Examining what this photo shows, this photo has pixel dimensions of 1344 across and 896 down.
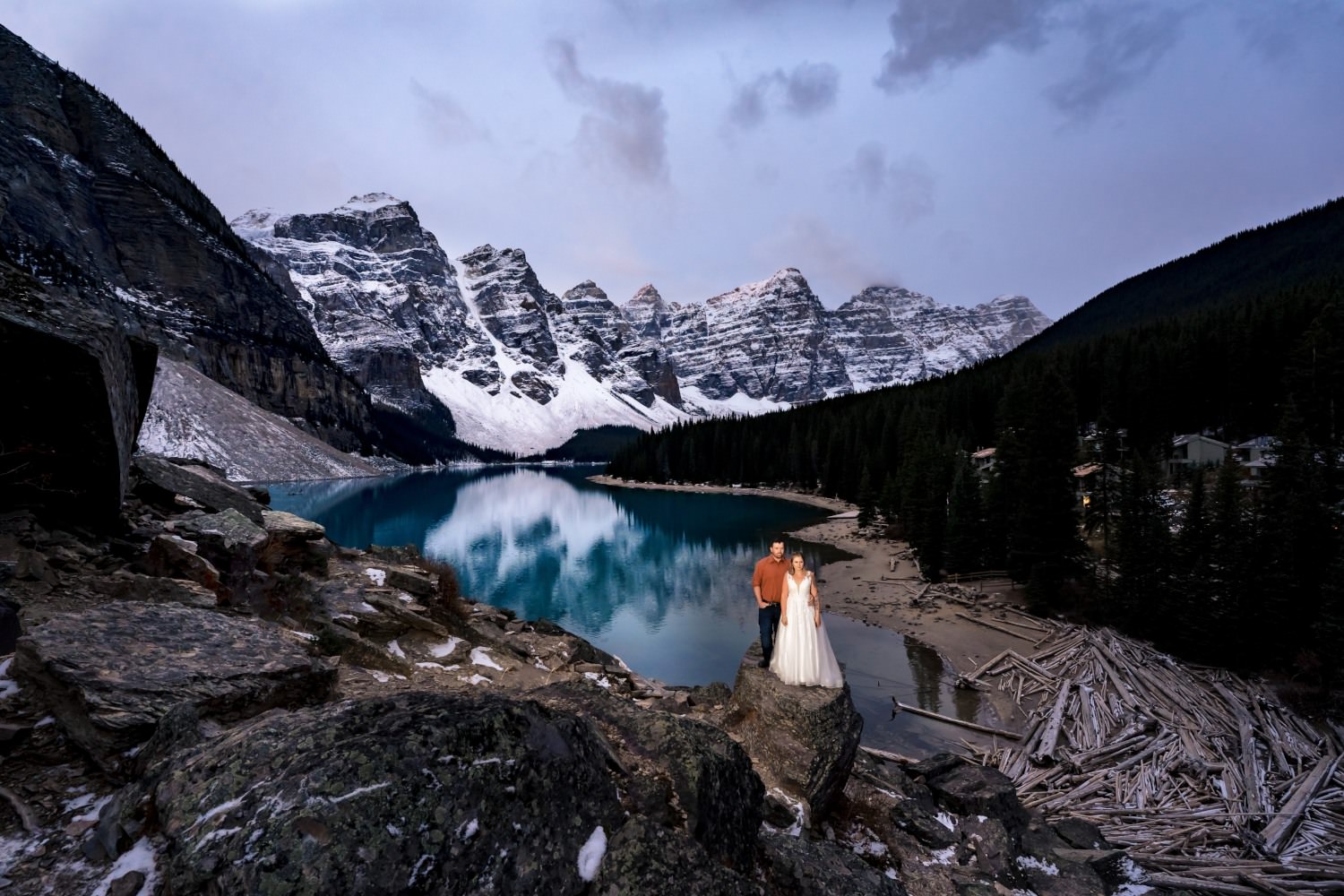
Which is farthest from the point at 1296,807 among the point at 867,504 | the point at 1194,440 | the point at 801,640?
the point at 1194,440

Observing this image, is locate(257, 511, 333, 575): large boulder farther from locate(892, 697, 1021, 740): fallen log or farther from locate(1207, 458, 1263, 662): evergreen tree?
locate(1207, 458, 1263, 662): evergreen tree

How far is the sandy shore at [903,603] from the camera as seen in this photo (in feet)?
83.6

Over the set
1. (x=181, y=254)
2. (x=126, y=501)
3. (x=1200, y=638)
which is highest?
(x=181, y=254)

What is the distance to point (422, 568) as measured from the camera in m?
18.2

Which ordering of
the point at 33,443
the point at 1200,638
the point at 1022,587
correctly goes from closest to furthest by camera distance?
the point at 33,443 < the point at 1200,638 < the point at 1022,587

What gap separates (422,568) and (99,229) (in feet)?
539

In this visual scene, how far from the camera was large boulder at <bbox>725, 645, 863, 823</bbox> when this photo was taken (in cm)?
811

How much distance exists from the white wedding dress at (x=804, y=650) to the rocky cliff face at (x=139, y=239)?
138618 millimetres

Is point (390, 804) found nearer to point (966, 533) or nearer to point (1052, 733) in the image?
point (1052, 733)

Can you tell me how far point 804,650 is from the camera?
360 inches

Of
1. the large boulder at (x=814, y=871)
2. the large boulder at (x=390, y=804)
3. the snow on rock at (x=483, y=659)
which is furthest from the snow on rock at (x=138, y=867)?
the snow on rock at (x=483, y=659)

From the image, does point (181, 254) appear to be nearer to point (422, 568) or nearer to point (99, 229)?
point (99, 229)

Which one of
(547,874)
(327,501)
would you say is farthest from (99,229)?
(547,874)

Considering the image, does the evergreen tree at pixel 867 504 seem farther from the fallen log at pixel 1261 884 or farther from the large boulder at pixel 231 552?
the large boulder at pixel 231 552
